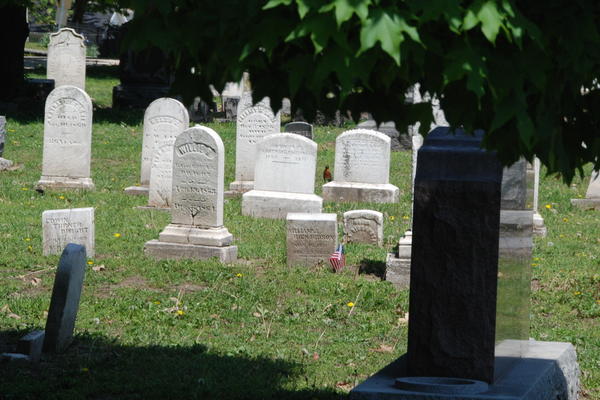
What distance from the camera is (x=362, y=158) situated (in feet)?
53.0

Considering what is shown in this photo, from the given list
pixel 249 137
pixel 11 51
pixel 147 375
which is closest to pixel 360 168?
pixel 249 137

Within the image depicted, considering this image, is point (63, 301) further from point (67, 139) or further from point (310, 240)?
point (67, 139)

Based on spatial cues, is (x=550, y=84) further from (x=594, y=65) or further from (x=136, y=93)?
(x=136, y=93)

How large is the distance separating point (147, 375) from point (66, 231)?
4.33 m

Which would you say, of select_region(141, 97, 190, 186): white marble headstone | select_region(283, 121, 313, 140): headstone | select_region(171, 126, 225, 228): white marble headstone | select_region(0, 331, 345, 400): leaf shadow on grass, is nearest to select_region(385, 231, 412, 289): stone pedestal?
select_region(171, 126, 225, 228): white marble headstone

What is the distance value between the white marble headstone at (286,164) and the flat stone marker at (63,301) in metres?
7.16

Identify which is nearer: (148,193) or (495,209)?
(495,209)

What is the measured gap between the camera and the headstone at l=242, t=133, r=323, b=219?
1433 cm

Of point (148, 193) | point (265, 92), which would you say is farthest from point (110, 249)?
point (265, 92)

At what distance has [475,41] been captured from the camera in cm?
320

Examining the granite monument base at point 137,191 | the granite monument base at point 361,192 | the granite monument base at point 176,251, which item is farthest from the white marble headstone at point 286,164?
the granite monument base at point 176,251

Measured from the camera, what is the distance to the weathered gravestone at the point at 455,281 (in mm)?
4988

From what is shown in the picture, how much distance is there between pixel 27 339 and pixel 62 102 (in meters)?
8.73

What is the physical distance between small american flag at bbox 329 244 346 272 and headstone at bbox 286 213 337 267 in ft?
0.26
